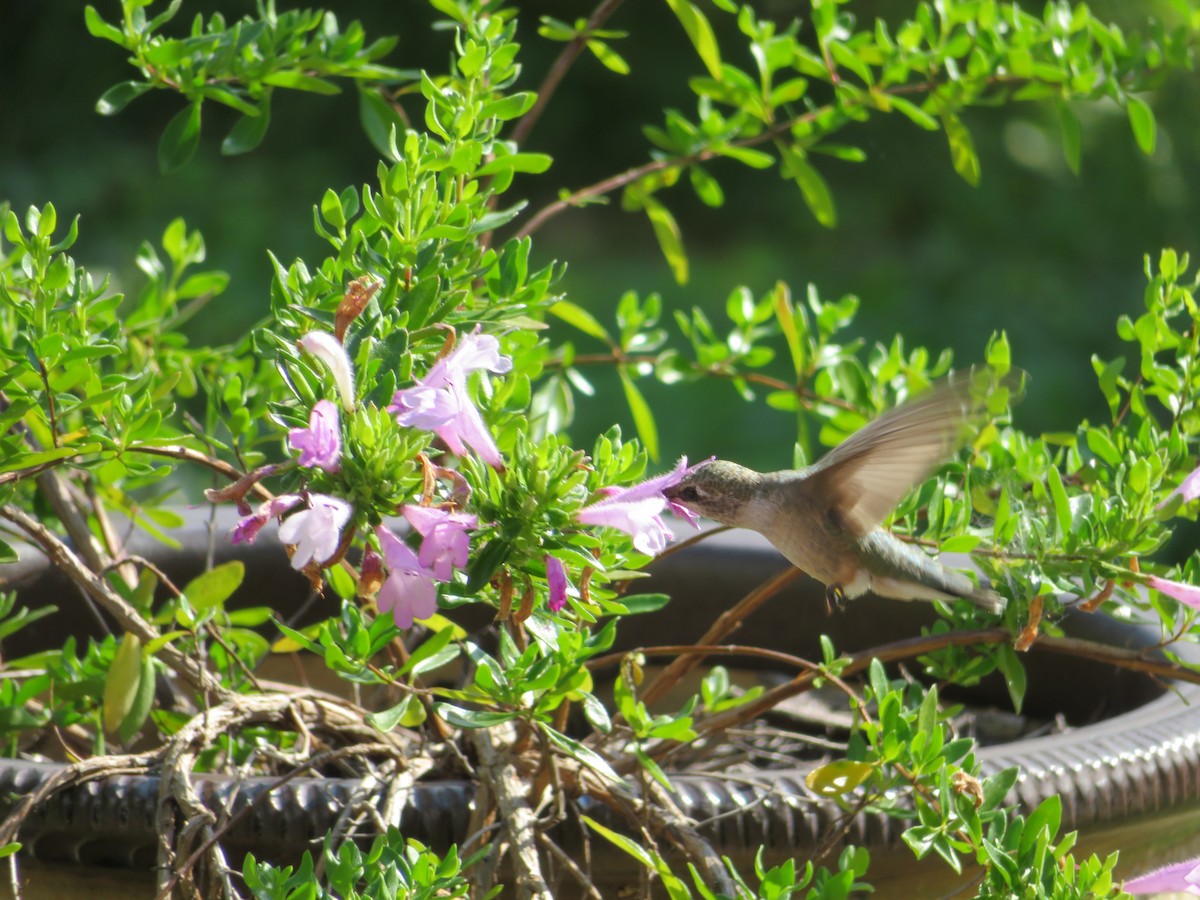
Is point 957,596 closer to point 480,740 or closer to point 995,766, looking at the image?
point 995,766

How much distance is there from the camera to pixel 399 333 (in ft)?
2.81

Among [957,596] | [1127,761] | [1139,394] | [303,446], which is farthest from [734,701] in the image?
[303,446]

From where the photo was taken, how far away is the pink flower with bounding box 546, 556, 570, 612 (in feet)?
2.64

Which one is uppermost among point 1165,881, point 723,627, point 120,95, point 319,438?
point 120,95

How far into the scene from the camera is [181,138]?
122cm

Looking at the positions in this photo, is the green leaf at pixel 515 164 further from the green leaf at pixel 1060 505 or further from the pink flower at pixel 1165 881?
the pink flower at pixel 1165 881

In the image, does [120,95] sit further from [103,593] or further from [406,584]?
[406,584]

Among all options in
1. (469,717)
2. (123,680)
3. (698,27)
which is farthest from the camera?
(698,27)

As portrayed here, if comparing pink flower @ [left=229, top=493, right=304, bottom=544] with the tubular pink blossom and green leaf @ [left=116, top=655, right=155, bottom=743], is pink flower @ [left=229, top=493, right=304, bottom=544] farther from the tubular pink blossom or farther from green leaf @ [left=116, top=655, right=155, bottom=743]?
green leaf @ [left=116, top=655, right=155, bottom=743]

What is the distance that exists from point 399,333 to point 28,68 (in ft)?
16.8

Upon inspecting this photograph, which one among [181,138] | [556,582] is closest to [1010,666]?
[556,582]

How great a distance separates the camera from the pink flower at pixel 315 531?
2.48ft

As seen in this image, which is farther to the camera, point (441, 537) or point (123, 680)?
point (123, 680)

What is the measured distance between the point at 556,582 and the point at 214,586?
41 cm
